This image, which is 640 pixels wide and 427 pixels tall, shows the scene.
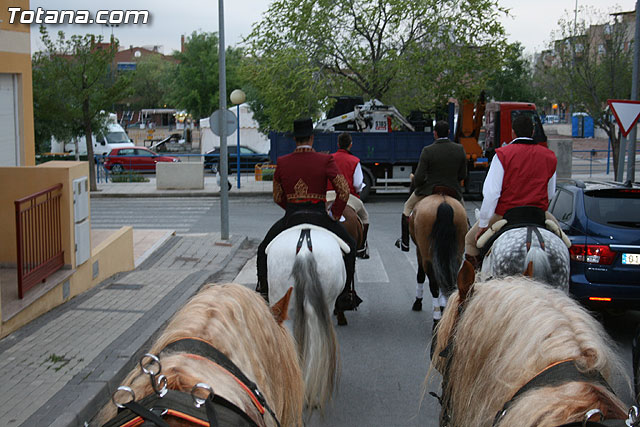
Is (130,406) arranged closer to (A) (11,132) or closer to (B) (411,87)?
(A) (11,132)

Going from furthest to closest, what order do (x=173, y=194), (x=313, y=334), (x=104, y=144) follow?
1. (x=104, y=144)
2. (x=173, y=194)
3. (x=313, y=334)

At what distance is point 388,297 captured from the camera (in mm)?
10438

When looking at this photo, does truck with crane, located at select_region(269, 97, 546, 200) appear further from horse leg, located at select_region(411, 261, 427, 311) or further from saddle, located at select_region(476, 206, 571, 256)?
saddle, located at select_region(476, 206, 571, 256)

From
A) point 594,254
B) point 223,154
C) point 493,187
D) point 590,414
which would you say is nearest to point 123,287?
point 223,154

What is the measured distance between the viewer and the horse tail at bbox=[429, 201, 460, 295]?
8.00m

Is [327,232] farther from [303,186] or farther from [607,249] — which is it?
[607,249]

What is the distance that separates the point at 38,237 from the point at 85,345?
203 centimetres

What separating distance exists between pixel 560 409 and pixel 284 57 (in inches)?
899

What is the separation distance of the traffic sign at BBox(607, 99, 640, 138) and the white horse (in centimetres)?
978

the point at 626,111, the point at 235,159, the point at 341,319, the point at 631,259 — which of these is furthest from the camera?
the point at 235,159

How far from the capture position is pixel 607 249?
802 centimetres

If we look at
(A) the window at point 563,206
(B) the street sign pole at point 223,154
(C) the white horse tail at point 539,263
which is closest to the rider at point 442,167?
(A) the window at point 563,206

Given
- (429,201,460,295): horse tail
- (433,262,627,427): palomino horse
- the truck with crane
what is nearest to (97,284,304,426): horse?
(433,262,627,427): palomino horse

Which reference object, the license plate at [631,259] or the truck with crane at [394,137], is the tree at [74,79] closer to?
the truck with crane at [394,137]
